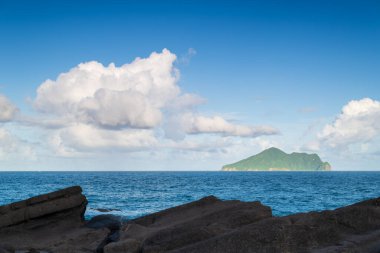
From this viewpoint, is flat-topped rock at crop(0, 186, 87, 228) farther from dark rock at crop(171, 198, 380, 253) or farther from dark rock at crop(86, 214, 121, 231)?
dark rock at crop(171, 198, 380, 253)

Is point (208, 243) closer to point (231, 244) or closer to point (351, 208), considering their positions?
point (231, 244)

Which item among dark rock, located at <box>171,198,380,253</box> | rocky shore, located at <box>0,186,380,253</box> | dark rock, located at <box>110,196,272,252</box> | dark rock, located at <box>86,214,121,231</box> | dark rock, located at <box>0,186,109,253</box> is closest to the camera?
dark rock, located at <box>171,198,380,253</box>

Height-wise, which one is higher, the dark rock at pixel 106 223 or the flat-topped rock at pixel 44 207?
the flat-topped rock at pixel 44 207

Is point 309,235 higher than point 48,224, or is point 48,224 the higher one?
point 309,235

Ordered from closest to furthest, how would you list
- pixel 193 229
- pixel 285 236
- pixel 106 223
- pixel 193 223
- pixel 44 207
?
pixel 285 236 < pixel 193 229 < pixel 193 223 < pixel 106 223 < pixel 44 207

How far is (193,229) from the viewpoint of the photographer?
57.8 feet

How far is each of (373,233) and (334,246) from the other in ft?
5.78

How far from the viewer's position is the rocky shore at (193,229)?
1413 centimetres

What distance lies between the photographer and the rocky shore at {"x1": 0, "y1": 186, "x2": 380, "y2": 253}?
14.1 meters

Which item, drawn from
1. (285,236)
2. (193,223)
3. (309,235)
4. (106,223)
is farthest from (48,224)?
(309,235)

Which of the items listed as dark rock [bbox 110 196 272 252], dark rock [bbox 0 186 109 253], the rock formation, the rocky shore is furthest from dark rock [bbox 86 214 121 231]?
the rock formation

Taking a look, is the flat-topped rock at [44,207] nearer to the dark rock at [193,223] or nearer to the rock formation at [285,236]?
the dark rock at [193,223]

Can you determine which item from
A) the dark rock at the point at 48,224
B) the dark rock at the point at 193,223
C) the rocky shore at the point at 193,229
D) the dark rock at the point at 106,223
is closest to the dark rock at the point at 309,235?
the rocky shore at the point at 193,229

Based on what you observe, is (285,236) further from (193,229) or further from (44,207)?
(44,207)
